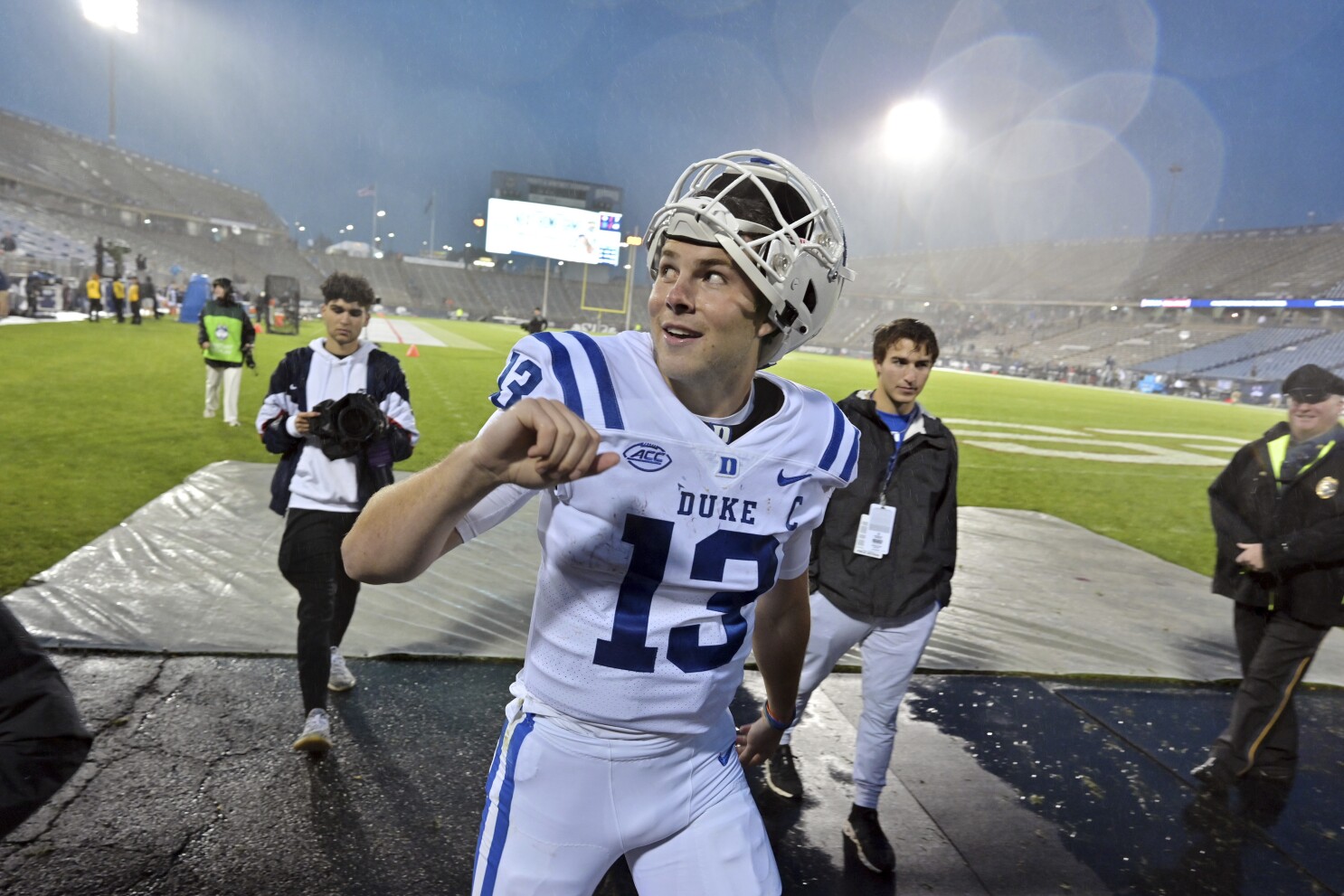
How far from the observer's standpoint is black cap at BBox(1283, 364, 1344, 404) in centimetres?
408

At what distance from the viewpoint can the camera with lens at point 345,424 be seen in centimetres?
368

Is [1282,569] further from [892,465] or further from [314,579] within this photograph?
[314,579]

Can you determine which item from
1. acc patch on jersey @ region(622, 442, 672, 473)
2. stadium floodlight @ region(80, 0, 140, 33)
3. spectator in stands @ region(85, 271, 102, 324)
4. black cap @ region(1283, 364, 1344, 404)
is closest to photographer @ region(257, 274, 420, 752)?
acc patch on jersey @ region(622, 442, 672, 473)

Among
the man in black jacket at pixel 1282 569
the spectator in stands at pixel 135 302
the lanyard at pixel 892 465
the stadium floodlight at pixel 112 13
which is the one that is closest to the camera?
the lanyard at pixel 892 465

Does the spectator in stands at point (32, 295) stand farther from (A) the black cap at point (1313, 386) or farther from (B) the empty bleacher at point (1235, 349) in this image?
(B) the empty bleacher at point (1235, 349)

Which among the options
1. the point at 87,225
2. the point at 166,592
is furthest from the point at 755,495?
the point at 87,225

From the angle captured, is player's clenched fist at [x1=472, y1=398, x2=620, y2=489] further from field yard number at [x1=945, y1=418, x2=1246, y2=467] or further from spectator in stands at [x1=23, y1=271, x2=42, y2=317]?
spectator in stands at [x1=23, y1=271, x2=42, y2=317]

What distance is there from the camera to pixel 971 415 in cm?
2198

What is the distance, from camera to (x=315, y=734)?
11.6 feet

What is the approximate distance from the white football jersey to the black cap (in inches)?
148

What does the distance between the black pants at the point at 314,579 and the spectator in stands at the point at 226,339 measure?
8008 millimetres

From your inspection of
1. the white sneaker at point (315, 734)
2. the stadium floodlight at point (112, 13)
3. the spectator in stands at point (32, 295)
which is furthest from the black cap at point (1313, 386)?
the stadium floodlight at point (112, 13)

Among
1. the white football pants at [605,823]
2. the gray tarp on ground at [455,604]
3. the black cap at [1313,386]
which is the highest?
the black cap at [1313,386]

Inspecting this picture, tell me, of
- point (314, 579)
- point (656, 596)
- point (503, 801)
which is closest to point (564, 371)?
point (656, 596)
